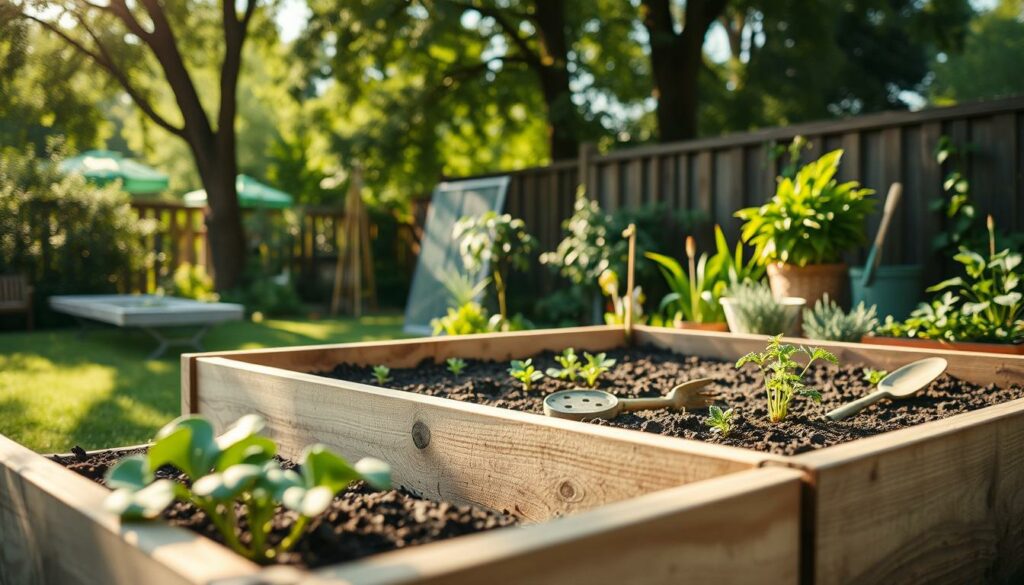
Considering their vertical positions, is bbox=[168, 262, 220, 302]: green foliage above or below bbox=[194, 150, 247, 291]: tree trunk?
below

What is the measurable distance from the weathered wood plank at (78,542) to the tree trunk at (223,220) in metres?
8.15

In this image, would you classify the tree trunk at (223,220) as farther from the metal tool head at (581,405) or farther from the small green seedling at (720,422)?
the small green seedling at (720,422)

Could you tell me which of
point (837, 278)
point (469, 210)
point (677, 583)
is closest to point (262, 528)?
point (677, 583)

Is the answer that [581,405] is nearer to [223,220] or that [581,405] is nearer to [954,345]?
[954,345]

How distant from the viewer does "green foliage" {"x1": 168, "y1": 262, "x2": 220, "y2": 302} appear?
30.7 feet

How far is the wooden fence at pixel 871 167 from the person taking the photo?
4199mm

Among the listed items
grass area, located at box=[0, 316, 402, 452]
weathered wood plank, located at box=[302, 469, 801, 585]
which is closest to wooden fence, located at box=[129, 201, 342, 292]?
grass area, located at box=[0, 316, 402, 452]

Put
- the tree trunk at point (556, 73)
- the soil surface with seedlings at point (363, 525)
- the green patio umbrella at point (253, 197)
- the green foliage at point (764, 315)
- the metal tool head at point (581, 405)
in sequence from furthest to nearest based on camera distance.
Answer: the green patio umbrella at point (253, 197) → the tree trunk at point (556, 73) → the green foliage at point (764, 315) → the metal tool head at point (581, 405) → the soil surface with seedlings at point (363, 525)

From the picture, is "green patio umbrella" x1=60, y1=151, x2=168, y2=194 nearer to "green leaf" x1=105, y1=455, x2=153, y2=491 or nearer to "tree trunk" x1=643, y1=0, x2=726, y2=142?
"tree trunk" x1=643, y1=0, x2=726, y2=142

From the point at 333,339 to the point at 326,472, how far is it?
19.9ft

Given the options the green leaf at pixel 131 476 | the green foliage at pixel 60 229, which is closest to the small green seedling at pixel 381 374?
the green leaf at pixel 131 476

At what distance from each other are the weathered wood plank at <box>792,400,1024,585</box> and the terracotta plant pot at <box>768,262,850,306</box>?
2.30m

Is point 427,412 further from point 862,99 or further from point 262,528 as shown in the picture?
point 862,99

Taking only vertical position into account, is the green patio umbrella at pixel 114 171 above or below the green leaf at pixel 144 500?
above
